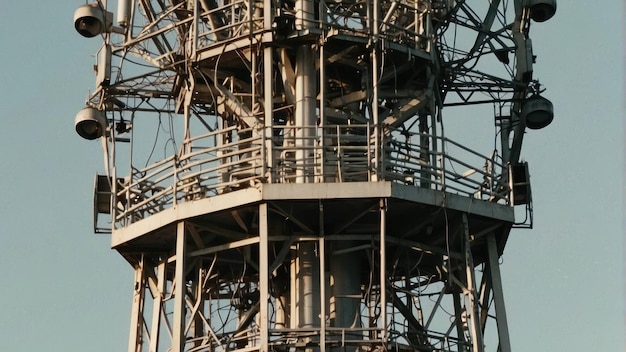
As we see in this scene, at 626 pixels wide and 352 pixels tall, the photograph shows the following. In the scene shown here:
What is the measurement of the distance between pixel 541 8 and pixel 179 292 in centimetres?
1302

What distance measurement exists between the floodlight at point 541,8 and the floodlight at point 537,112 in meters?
2.40

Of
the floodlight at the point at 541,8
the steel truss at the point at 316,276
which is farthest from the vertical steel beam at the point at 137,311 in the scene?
the floodlight at the point at 541,8

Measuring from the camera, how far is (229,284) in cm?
5203

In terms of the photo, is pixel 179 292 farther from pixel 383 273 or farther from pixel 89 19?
pixel 89 19

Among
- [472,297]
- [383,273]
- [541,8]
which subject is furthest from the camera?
[541,8]

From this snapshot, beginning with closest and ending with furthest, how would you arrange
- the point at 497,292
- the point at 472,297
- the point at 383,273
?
the point at 383,273
the point at 472,297
the point at 497,292

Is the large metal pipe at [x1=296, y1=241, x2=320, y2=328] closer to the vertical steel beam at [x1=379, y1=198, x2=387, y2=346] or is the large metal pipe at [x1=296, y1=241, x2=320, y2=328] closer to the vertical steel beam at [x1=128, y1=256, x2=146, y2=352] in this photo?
the vertical steel beam at [x1=379, y1=198, x2=387, y2=346]

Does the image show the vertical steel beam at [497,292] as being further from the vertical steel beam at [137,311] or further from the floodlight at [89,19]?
the floodlight at [89,19]

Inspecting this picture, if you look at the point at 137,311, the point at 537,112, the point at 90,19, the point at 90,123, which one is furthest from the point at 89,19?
the point at 537,112

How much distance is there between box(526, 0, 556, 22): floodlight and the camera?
180 ft

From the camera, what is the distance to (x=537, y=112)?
53.9 meters

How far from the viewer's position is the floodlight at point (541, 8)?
54750 millimetres

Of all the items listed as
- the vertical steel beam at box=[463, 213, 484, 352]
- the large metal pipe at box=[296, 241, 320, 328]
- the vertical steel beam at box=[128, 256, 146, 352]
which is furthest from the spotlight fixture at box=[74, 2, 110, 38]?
the vertical steel beam at box=[463, 213, 484, 352]

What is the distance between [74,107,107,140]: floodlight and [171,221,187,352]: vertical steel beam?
522cm
